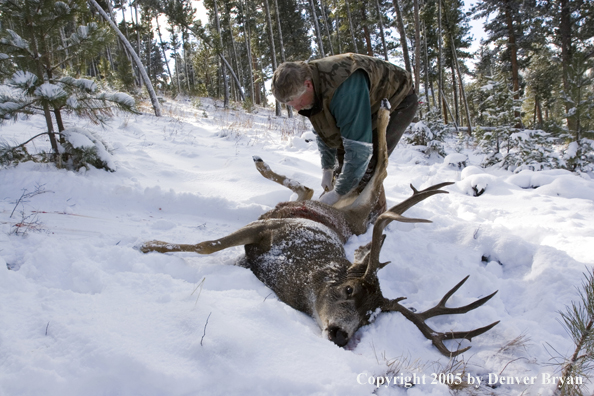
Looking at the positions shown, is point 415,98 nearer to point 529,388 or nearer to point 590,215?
point 590,215

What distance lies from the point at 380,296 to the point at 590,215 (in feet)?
12.4

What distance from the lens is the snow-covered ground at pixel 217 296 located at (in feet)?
4.25

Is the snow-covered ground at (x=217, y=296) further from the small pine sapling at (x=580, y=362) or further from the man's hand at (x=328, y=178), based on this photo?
the man's hand at (x=328, y=178)

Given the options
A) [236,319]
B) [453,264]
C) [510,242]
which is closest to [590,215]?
[510,242]

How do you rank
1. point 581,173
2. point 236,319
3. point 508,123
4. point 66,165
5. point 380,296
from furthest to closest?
point 508,123 < point 581,173 < point 66,165 < point 380,296 < point 236,319

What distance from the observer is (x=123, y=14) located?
23203 millimetres

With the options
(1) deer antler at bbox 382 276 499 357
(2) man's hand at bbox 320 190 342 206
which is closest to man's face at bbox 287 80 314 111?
(2) man's hand at bbox 320 190 342 206

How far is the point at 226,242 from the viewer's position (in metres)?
2.65

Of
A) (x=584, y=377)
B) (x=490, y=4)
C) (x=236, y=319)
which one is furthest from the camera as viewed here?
(x=490, y=4)

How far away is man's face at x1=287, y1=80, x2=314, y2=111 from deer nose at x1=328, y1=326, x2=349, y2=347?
2.08 meters

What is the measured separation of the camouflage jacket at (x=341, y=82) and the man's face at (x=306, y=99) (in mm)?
47

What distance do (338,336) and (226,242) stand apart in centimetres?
121

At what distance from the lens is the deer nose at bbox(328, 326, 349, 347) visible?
1824 mm

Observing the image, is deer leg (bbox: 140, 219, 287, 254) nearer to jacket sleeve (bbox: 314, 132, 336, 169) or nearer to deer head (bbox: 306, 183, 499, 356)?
deer head (bbox: 306, 183, 499, 356)
